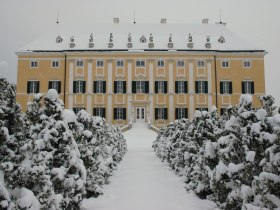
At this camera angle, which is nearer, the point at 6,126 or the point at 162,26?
the point at 6,126

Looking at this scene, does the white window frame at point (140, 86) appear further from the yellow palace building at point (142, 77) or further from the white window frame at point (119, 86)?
the white window frame at point (119, 86)

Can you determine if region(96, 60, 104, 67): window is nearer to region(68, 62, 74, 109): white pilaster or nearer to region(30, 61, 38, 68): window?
region(68, 62, 74, 109): white pilaster

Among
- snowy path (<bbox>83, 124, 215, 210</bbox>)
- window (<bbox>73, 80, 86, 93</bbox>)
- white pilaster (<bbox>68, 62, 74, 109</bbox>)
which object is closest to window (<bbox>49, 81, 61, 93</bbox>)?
white pilaster (<bbox>68, 62, 74, 109</bbox>)

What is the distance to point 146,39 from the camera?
43.5m

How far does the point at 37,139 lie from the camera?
6.68 metres

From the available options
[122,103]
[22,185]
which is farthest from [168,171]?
[122,103]

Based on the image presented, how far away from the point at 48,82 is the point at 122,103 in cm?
829

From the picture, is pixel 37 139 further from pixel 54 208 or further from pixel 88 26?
pixel 88 26

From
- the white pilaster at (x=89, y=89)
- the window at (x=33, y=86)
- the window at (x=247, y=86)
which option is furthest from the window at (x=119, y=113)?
the window at (x=247, y=86)

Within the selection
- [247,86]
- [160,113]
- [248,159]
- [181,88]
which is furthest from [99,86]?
[248,159]

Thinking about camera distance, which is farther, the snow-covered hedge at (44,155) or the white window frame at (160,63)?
the white window frame at (160,63)

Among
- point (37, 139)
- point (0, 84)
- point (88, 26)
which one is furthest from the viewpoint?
point (88, 26)

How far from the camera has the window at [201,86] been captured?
4066cm

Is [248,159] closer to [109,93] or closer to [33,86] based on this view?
[109,93]
